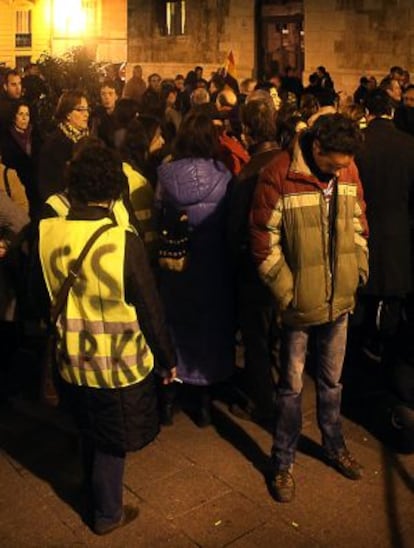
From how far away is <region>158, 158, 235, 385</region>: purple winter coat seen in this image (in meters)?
4.98

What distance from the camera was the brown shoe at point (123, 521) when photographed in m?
4.05

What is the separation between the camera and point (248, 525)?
13.5ft

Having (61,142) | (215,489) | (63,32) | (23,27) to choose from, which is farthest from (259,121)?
(23,27)

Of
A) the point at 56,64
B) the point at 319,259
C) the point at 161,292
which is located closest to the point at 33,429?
the point at 161,292

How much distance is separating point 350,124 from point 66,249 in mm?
1538

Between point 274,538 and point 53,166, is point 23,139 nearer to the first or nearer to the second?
point 53,166

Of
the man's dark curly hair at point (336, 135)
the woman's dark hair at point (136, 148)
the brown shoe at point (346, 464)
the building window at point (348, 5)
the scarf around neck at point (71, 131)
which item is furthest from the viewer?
the building window at point (348, 5)

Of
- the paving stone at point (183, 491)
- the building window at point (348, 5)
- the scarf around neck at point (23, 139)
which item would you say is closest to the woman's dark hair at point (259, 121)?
the paving stone at point (183, 491)

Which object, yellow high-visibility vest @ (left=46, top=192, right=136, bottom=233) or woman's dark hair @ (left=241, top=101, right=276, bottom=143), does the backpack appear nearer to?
yellow high-visibility vest @ (left=46, top=192, right=136, bottom=233)

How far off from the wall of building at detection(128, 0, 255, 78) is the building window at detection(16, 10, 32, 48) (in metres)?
21.8

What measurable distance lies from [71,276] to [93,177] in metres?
0.46

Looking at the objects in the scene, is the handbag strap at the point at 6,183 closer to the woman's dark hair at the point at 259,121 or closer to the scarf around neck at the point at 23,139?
the scarf around neck at the point at 23,139

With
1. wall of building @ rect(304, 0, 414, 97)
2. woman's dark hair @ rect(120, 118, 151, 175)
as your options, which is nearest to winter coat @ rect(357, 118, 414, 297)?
woman's dark hair @ rect(120, 118, 151, 175)

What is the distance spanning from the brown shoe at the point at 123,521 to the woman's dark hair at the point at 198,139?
2109 mm
